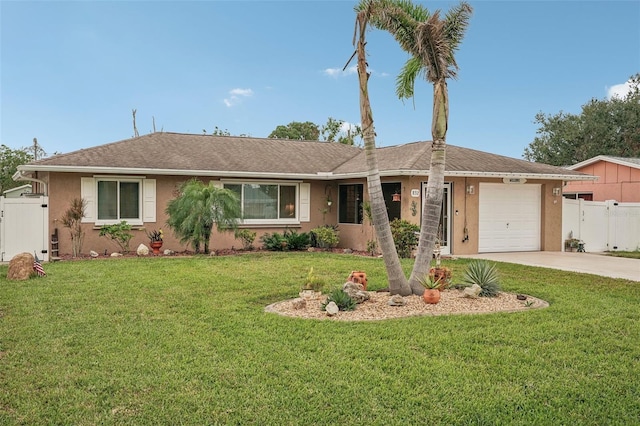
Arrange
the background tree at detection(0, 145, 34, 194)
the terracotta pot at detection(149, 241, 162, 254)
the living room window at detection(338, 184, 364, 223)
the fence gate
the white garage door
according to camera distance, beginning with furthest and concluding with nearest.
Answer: the background tree at detection(0, 145, 34, 194), the living room window at detection(338, 184, 364, 223), the white garage door, the terracotta pot at detection(149, 241, 162, 254), the fence gate

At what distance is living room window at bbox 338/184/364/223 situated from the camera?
16047 millimetres

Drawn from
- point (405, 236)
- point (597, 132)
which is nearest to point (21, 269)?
point (405, 236)

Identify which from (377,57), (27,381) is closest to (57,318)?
(27,381)

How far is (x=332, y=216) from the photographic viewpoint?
56.4ft

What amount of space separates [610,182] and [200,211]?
16603 mm

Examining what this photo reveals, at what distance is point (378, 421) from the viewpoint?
3.55 metres

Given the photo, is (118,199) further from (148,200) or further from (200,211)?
(200,211)

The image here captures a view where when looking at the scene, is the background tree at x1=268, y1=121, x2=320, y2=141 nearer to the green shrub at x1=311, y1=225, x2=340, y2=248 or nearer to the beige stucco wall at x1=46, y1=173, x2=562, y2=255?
the beige stucco wall at x1=46, y1=173, x2=562, y2=255

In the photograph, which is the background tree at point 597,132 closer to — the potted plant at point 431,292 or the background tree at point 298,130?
the background tree at point 298,130

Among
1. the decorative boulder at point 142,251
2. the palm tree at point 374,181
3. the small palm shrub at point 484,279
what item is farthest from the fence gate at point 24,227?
the small palm shrub at point 484,279

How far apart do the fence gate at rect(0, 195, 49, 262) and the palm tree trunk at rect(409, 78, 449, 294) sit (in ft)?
32.2

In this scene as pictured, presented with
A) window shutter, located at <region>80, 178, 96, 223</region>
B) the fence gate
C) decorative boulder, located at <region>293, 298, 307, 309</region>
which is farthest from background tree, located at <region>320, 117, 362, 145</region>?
decorative boulder, located at <region>293, 298, 307, 309</region>

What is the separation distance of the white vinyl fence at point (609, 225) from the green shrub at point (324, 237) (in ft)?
26.8

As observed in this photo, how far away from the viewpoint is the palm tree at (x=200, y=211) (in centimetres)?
1330
